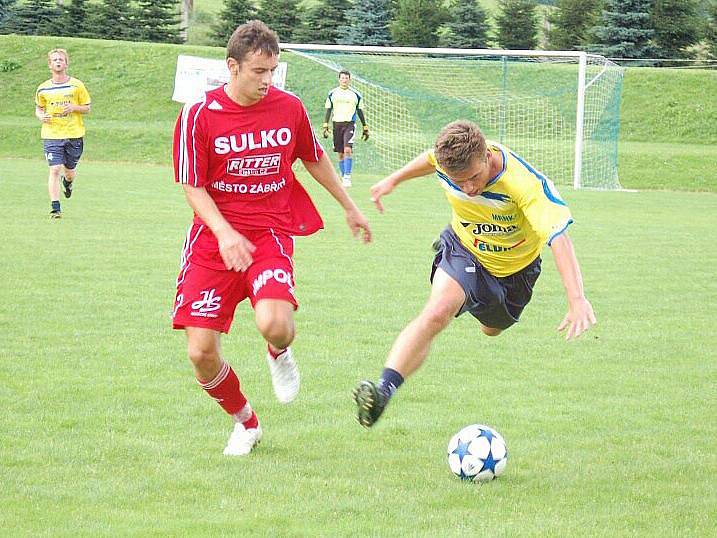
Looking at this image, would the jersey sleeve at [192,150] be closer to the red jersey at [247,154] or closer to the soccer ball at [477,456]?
the red jersey at [247,154]

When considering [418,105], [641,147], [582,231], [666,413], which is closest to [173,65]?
[418,105]

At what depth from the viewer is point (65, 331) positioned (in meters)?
8.01

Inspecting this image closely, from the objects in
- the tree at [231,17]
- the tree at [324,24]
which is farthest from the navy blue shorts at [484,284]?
the tree at [231,17]

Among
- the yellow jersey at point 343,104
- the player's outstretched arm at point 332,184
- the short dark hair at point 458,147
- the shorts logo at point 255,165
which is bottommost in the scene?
the yellow jersey at point 343,104

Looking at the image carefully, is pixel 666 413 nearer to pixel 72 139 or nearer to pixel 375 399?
pixel 375 399

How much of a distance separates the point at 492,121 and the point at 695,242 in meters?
13.5

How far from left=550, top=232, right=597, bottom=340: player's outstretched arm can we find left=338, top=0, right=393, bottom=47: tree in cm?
3473

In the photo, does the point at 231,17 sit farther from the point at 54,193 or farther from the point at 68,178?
the point at 54,193

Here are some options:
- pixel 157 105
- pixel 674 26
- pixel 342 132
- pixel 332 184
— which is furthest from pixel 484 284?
pixel 674 26

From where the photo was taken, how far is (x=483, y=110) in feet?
89.8

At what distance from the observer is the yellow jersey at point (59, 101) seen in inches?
596

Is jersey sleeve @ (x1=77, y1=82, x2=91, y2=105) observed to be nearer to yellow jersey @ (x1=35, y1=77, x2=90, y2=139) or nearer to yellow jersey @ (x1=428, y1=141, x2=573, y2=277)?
yellow jersey @ (x1=35, y1=77, x2=90, y2=139)

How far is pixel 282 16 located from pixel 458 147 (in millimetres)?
36325

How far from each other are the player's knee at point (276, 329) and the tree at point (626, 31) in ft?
106
